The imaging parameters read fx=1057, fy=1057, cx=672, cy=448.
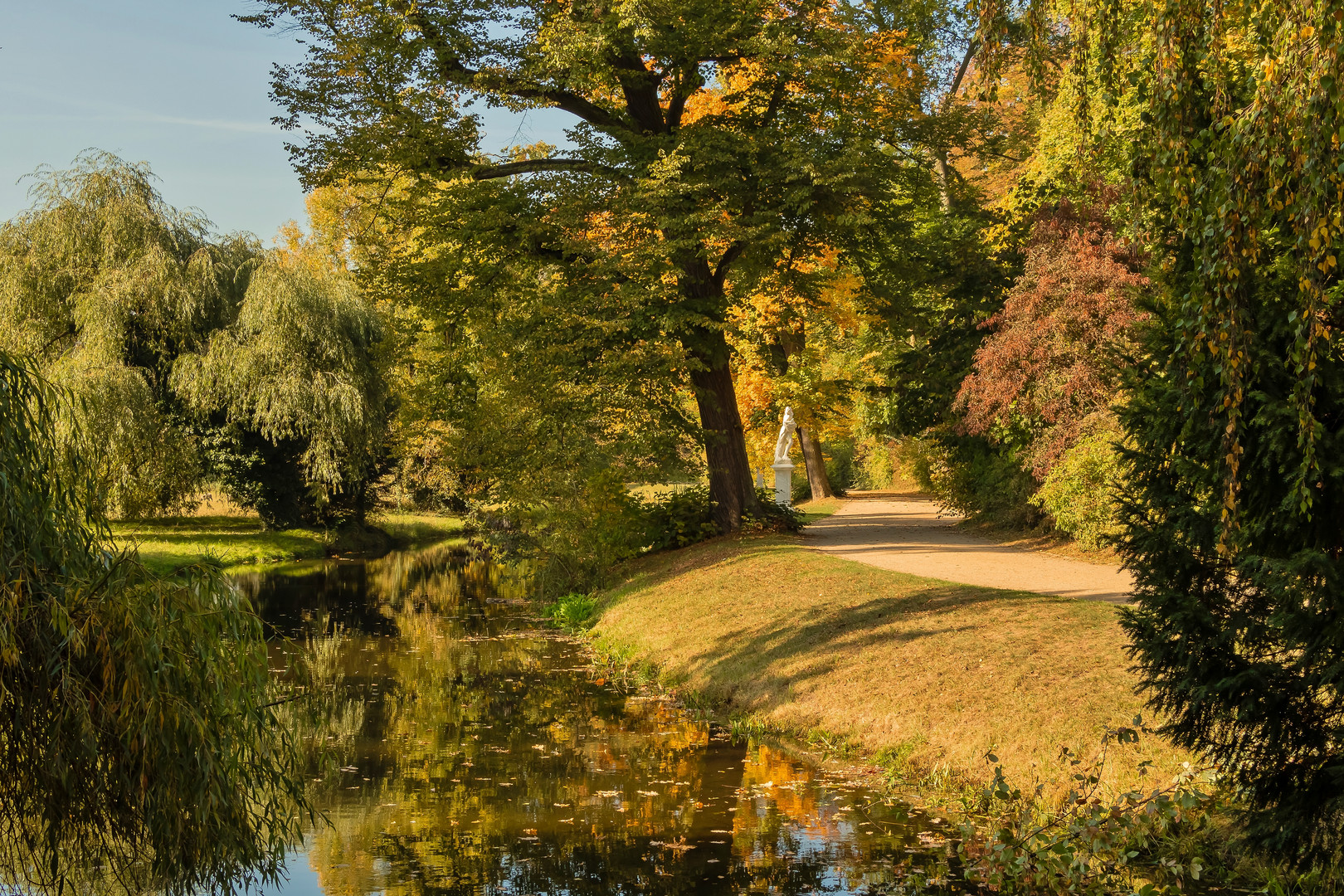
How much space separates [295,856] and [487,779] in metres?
1.88

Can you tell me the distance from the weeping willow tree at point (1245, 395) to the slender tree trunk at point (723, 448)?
1332 cm

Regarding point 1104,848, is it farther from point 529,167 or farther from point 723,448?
point 529,167

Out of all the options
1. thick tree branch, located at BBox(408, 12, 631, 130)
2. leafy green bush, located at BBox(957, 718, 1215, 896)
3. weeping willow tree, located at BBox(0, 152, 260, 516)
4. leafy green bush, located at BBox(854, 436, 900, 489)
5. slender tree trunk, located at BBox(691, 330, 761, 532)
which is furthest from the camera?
leafy green bush, located at BBox(854, 436, 900, 489)

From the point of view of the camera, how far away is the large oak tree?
15.6m

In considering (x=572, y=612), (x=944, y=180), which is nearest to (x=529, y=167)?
(x=572, y=612)

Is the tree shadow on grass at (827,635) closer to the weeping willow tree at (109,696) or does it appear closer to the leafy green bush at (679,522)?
the leafy green bush at (679,522)

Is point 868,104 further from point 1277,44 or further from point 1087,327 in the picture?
point 1277,44

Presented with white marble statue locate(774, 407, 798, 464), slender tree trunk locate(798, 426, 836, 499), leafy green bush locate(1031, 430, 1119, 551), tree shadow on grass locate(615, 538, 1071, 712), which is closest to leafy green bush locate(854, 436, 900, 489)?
slender tree trunk locate(798, 426, 836, 499)

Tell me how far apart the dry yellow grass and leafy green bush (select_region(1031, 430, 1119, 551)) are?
3.40 metres

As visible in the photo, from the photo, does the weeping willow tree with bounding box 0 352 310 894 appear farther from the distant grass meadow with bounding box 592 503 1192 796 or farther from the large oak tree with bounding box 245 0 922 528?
the large oak tree with bounding box 245 0 922 528

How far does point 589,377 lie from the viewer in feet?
56.9

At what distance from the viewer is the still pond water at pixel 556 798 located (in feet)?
20.5

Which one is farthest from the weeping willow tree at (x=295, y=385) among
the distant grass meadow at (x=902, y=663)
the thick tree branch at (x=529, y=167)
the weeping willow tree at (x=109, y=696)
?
the weeping willow tree at (x=109, y=696)

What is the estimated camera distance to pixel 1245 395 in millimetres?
4699
